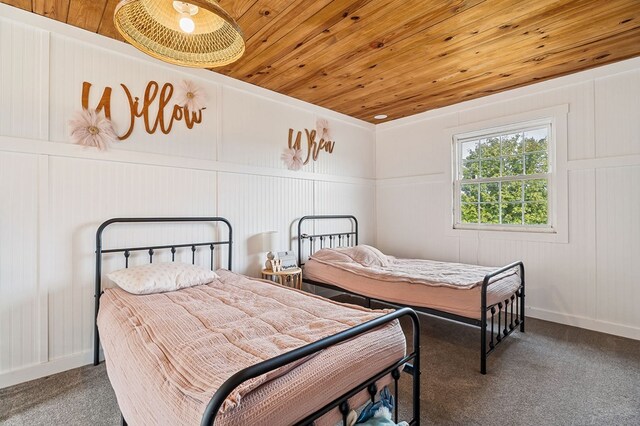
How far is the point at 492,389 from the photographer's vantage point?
208 cm

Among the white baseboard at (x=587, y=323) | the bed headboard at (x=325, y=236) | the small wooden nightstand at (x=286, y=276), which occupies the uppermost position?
the bed headboard at (x=325, y=236)

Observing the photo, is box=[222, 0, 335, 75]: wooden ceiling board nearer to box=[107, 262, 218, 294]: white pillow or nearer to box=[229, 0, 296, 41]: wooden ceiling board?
box=[229, 0, 296, 41]: wooden ceiling board

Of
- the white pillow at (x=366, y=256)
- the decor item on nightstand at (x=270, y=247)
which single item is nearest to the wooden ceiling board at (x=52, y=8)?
the decor item on nightstand at (x=270, y=247)

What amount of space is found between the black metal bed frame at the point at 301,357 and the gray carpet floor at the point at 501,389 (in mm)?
353

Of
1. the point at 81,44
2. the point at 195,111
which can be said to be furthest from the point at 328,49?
the point at 81,44

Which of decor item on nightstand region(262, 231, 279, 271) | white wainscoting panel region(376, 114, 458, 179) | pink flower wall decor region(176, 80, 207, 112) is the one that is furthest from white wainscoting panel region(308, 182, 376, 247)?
pink flower wall decor region(176, 80, 207, 112)

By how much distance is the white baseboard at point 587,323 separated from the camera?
2885mm

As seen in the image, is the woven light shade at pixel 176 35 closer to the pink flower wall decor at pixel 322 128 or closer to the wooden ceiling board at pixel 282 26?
the wooden ceiling board at pixel 282 26

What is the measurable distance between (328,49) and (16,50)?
224 centimetres

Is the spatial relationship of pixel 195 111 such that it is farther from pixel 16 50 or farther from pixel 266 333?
pixel 266 333

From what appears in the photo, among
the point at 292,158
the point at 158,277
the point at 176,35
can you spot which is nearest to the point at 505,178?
the point at 292,158

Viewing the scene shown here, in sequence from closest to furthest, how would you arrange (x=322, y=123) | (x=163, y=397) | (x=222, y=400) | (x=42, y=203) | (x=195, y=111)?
1. (x=222, y=400)
2. (x=163, y=397)
3. (x=42, y=203)
4. (x=195, y=111)
5. (x=322, y=123)

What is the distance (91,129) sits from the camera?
7.91ft

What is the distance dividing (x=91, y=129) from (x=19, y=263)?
3.52ft
